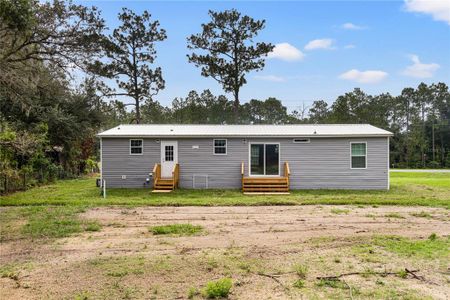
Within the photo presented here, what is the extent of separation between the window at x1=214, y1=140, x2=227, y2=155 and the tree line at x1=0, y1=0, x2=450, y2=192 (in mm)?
6177

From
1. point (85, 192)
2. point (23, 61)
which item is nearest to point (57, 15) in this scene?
point (23, 61)

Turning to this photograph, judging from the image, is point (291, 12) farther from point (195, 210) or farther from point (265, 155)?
point (195, 210)

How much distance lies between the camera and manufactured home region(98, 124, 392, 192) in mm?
16250

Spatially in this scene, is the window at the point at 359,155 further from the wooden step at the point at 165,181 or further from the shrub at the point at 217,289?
the shrub at the point at 217,289

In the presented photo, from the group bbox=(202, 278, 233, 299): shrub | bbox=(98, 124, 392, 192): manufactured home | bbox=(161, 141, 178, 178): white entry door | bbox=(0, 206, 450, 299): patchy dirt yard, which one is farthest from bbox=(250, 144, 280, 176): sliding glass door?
bbox=(202, 278, 233, 299): shrub

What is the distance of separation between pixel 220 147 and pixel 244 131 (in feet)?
4.93

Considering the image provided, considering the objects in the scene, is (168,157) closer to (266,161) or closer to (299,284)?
(266,161)

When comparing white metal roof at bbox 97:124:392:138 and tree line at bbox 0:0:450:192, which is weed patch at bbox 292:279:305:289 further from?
white metal roof at bbox 97:124:392:138

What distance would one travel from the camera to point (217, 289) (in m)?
4.23

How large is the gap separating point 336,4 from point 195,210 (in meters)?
9.91

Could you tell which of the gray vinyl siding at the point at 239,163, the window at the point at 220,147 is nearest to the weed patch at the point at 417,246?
the gray vinyl siding at the point at 239,163

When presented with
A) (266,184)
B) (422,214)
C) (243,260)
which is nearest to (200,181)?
(266,184)

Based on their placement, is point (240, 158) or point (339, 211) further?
point (240, 158)

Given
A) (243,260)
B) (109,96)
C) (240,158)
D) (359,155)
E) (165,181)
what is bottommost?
(243,260)
